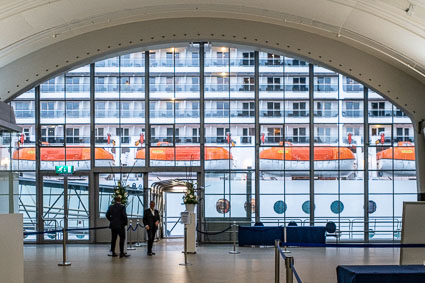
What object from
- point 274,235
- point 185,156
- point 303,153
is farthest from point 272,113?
point 274,235

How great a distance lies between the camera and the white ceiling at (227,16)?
56.9 ft

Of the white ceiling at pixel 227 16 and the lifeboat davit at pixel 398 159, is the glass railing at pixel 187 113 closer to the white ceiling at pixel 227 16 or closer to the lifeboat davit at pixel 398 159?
the white ceiling at pixel 227 16

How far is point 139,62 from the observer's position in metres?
23.7

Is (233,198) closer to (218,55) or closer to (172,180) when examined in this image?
(172,180)

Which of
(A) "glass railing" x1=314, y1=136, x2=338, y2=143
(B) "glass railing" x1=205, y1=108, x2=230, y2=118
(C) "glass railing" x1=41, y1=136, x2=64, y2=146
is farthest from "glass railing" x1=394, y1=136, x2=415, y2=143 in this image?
(C) "glass railing" x1=41, y1=136, x2=64, y2=146

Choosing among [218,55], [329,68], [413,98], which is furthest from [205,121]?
[413,98]

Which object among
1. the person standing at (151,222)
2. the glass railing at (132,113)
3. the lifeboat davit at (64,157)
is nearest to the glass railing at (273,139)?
the glass railing at (132,113)

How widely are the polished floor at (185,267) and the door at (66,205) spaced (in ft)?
5.85

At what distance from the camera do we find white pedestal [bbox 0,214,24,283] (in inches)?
427

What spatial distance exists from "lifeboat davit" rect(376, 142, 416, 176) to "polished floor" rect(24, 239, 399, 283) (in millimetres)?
3750

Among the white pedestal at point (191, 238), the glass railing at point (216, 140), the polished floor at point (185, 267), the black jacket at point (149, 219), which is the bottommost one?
the polished floor at point (185, 267)

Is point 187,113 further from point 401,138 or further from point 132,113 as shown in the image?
point 401,138

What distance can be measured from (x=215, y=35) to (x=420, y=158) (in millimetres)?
7425

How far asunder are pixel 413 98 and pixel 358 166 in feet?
9.36
